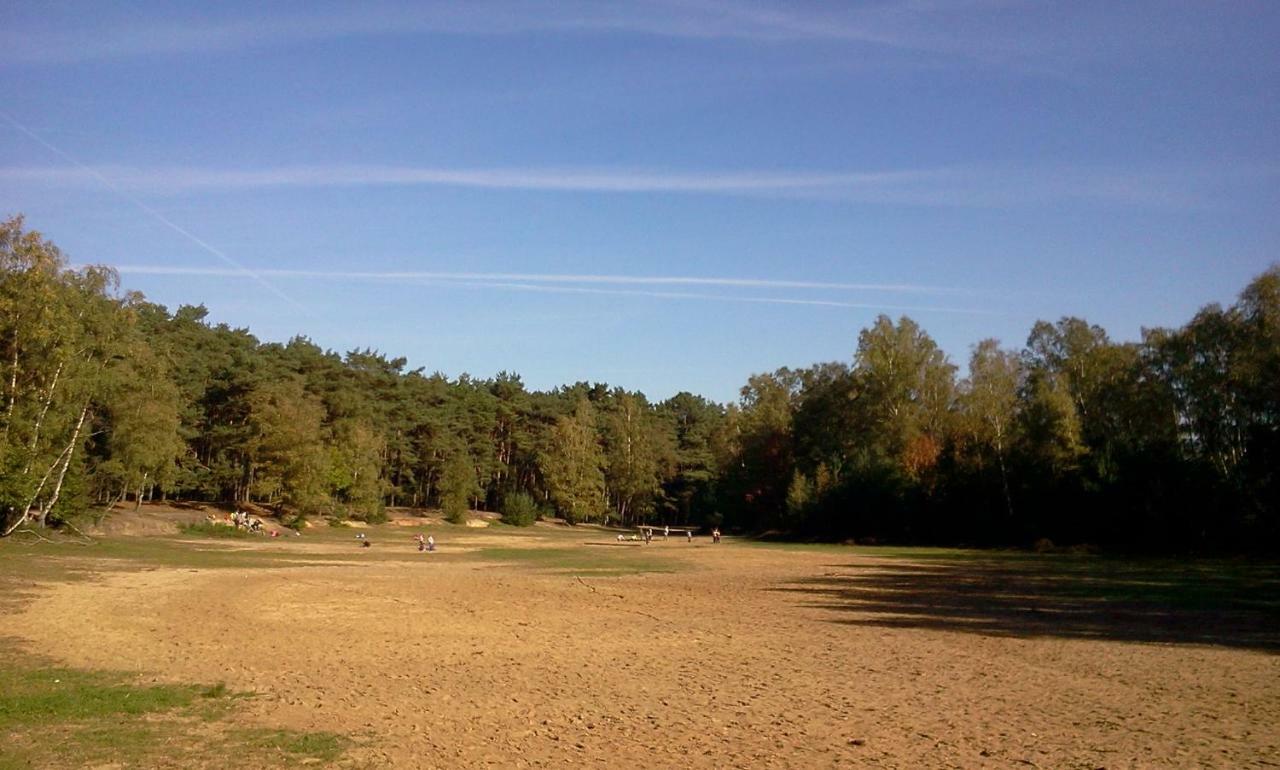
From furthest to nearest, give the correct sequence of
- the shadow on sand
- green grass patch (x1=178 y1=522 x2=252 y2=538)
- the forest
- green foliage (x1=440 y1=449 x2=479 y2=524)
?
green foliage (x1=440 y1=449 x2=479 y2=524)
green grass patch (x1=178 y1=522 x2=252 y2=538)
the forest
the shadow on sand

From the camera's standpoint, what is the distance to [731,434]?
112 meters

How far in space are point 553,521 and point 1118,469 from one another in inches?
2447

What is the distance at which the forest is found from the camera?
45094mm

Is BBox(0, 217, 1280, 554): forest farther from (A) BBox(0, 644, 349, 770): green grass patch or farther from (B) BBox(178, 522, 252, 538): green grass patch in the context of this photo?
(A) BBox(0, 644, 349, 770): green grass patch

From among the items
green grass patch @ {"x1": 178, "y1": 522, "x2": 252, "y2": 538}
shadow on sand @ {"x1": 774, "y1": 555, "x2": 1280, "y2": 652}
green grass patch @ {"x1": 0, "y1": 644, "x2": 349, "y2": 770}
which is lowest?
green grass patch @ {"x1": 178, "y1": 522, "x2": 252, "y2": 538}

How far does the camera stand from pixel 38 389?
138ft

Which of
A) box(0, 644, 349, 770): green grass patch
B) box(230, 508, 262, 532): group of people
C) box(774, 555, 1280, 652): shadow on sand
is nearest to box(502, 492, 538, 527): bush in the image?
box(230, 508, 262, 532): group of people

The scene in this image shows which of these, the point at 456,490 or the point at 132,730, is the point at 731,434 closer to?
the point at 456,490

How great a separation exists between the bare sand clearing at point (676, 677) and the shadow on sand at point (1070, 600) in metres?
0.47

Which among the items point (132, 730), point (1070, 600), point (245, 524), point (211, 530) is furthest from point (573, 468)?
point (132, 730)

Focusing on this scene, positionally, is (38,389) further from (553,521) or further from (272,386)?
(553,521)

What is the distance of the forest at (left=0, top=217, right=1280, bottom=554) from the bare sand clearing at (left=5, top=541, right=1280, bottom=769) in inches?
856

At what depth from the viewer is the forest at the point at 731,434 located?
148 ft

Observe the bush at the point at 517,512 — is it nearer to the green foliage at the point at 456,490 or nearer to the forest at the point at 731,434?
the forest at the point at 731,434
